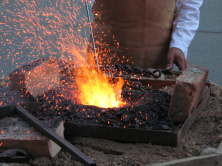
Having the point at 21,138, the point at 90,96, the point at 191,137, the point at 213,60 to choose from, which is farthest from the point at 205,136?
the point at 213,60

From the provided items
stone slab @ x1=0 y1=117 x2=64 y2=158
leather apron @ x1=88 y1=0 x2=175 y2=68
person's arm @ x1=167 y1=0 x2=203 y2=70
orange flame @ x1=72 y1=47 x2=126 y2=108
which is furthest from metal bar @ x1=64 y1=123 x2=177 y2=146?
leather apron @ x1=88 y1=0 x2=175 y2=68

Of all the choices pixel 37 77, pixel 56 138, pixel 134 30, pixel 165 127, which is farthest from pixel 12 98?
pixel 134 30

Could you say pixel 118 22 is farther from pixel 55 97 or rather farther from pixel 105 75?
pixel 55 97

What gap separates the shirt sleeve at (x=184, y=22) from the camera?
234cm

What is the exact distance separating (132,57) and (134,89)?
0.61 meters

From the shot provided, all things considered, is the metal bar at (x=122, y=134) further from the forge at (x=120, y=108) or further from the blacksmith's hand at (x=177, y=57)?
the blacksmith's hand at (x=177, y=57)

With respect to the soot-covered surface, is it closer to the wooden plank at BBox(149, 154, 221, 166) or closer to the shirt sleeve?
the wooden plank at BBox(149, 154, 221, 166)

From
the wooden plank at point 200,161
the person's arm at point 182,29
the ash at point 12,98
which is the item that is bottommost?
the wooden plank at point 200,161

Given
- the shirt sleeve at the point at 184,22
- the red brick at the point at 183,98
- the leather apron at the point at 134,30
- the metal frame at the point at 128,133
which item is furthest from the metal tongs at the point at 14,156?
the shirt sleeve at the point at 184,22

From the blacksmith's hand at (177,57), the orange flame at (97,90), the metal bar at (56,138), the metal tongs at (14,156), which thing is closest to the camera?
the metal bar at (56,138)

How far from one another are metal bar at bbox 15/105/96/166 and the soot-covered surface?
98 millimetres

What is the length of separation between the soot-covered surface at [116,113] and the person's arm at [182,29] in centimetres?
73

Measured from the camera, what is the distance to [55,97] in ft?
5.37

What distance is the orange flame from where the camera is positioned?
1.68 meters
